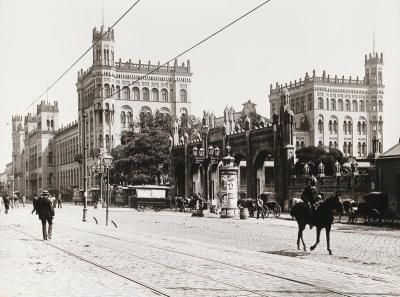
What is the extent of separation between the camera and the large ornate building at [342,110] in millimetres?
100125

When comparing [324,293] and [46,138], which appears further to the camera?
[46,138]

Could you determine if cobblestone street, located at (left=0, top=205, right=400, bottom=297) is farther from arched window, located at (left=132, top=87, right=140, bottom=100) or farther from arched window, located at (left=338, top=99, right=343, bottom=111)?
arched window, located at (left=338, top=99, right=343, bottom=111)

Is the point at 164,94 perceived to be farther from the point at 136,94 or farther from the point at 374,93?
the point at 374,93

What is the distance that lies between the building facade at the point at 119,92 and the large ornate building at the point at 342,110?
17.7m

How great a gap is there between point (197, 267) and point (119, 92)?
84.3m

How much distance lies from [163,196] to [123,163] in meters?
14.3

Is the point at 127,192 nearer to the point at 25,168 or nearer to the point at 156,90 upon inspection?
the point at 156,90

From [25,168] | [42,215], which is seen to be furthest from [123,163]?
[25,168]

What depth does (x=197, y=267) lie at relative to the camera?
12.3 meters

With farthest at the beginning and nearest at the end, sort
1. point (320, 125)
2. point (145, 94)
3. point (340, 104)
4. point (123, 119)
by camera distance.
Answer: point (340, 104) < point (320, 125) < point (145, 94) < point (123, 119)

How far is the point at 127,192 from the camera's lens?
204 ft

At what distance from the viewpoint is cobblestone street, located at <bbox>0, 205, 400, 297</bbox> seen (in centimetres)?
945

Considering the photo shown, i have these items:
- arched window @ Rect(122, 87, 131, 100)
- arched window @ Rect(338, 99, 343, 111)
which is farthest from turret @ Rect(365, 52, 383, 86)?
arched window @ Rect(122, 87, 131, 100)

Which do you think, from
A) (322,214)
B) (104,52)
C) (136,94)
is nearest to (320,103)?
(136,94)
